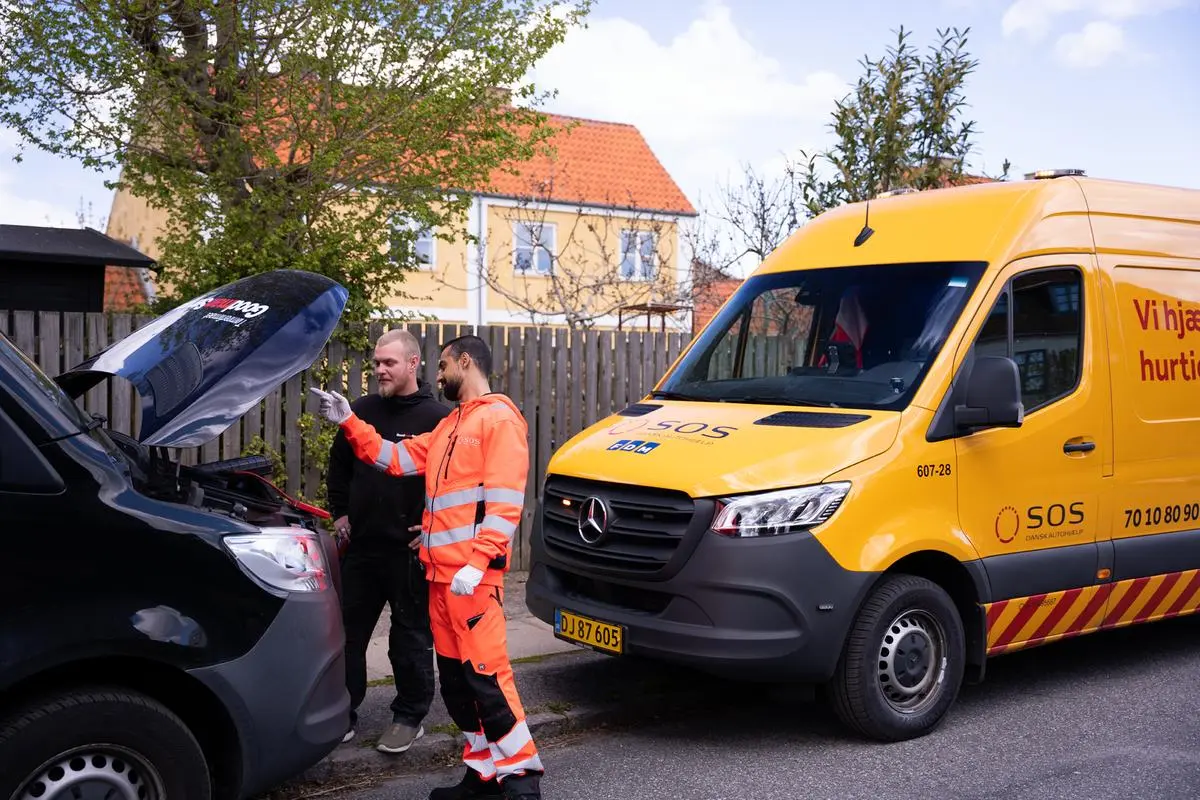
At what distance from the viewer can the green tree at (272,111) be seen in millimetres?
9094

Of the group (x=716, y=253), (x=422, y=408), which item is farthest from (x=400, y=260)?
(x=716, y=253)

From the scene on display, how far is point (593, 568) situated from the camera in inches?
205

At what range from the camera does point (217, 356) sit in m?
4.06

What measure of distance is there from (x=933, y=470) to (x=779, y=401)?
0.85 m

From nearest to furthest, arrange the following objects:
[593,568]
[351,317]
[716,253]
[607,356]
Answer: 1. [593,568]
2. [351,317]
3. [607,356]
4. [716,253]

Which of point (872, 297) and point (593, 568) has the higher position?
point (872, 297)

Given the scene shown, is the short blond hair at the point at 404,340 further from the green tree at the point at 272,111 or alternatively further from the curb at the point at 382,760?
the green tree at the point at 272,111

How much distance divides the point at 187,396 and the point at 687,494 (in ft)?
6.84

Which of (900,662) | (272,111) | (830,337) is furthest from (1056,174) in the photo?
(272,111)

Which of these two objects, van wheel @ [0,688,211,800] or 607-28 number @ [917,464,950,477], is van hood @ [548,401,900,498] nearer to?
607-28 number @ [917,464,950,477]

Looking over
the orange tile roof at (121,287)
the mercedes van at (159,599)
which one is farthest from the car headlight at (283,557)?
the orange tile roof at (121,287)

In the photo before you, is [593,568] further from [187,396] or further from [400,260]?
[400,260]

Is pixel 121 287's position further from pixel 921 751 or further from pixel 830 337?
pixel 921 751

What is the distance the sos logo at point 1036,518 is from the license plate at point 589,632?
1894 mm
